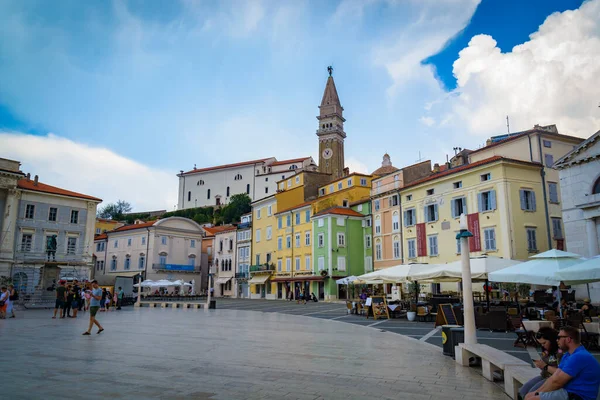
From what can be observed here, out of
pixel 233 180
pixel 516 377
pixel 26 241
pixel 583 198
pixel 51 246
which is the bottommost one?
pixel 516 377

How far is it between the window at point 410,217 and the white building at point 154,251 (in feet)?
110

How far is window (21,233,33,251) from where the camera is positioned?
42.7 metres

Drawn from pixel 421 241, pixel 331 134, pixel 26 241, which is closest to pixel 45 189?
pixel 26 241

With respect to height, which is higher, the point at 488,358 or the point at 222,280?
the point at 222,280

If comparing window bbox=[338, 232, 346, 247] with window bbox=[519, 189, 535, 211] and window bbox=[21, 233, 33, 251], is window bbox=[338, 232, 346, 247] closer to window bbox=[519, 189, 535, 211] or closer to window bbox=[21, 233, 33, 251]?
window bbox=[519, 189, 535, 211]

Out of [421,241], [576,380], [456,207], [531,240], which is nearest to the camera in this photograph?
[576,380]

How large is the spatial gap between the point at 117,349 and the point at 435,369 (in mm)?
7089

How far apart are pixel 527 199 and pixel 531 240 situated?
2.79m

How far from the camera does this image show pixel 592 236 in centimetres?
2320

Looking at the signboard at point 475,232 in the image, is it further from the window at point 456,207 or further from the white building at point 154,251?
the white building at point 154,251

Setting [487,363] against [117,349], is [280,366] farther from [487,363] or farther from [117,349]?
[117,349]

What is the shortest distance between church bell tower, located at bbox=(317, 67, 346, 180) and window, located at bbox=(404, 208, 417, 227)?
50884 millimetres

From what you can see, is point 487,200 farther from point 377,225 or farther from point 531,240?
point 377,225

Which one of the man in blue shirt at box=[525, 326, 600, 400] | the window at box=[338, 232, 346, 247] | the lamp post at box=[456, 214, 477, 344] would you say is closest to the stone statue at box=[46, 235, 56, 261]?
the window at box=[338, 232, 346, 247]
